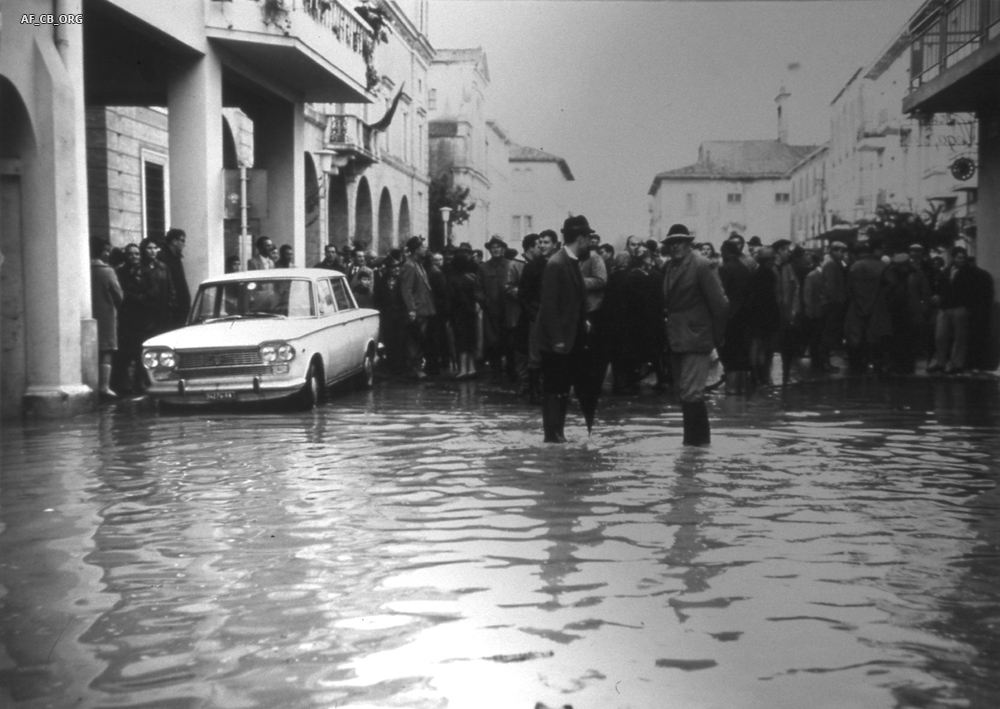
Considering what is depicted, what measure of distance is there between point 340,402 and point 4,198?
414cm

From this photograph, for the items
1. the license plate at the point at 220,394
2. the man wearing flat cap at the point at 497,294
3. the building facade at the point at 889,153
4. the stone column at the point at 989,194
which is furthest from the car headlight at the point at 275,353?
the building facade at the point at 889,153

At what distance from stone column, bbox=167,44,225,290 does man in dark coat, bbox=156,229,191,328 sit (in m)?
1.94

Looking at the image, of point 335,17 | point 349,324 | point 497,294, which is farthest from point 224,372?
point 335,17

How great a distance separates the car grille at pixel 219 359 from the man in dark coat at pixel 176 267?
2961mm

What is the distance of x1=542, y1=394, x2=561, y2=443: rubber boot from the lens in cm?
1136

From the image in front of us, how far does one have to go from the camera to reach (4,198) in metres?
14.1

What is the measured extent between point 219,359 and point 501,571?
27.8 feet

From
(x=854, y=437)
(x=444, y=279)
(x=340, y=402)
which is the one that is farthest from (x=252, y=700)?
(x=444, y=279)

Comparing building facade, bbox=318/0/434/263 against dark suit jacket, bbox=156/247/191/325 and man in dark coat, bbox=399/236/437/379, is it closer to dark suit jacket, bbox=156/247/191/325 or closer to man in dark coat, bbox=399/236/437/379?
man in dark coat, bbox=399/236/437/379

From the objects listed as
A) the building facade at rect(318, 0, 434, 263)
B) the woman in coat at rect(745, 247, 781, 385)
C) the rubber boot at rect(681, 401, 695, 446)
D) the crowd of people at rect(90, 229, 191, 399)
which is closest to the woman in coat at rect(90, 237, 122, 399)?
the crowd of people at rect(90, 229, 191, 399)

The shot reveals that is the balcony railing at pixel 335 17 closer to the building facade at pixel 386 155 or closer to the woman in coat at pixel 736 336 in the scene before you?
the building facade at pixel 386 155

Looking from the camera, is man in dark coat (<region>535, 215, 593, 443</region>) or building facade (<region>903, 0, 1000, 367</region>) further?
building facade (<region>903, 0, 1000, 367</region>)

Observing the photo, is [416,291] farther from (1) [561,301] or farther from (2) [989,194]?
(2) [989,194]

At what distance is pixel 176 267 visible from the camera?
17.5 metres
